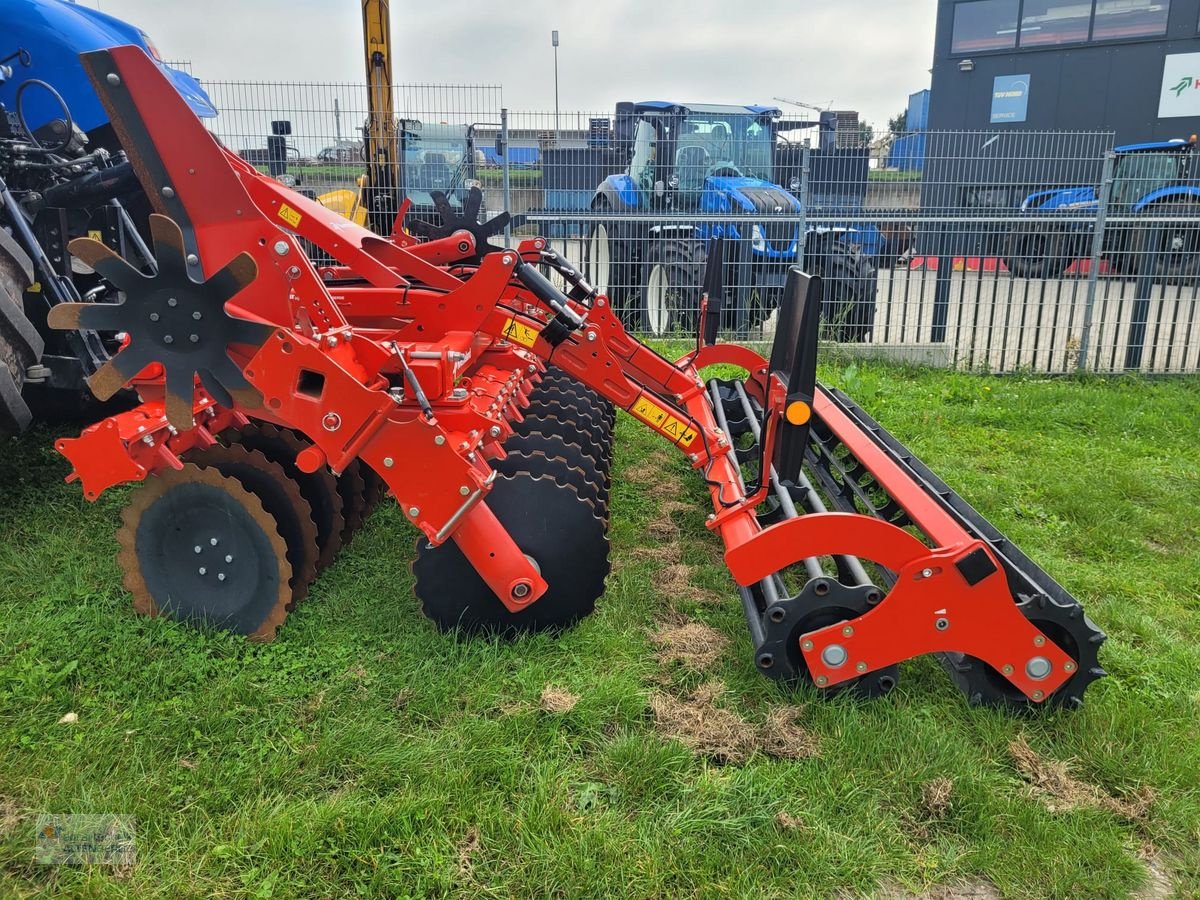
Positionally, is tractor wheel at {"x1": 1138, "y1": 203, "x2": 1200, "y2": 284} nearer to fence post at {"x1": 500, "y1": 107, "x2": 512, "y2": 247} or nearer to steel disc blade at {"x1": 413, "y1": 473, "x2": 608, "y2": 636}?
fence post at {"x1": 500, "y1": 107, "x2": 512, "y2": 247}

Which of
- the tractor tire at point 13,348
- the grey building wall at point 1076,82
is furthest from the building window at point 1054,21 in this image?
the tractor tire at point 13,348

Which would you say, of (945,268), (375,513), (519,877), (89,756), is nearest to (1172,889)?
(519,877)

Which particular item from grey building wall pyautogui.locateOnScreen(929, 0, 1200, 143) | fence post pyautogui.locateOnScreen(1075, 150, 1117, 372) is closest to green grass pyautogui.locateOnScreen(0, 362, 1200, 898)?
fence post pyautogui.locateOnScreen(1075, 150, 1117, 372)

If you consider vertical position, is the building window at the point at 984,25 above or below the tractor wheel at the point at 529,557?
above

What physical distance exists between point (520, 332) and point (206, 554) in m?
1.52

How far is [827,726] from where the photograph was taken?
9.51 feet

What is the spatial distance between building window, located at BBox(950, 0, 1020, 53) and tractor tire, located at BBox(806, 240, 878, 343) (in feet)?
23.9

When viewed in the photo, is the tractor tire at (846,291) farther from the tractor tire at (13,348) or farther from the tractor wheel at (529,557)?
the tractor tire at (13,348)

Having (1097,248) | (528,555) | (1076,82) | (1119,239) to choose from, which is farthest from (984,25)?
(528,555)

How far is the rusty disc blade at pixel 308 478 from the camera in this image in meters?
3.72

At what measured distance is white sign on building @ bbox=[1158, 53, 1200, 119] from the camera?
13.1 meters
